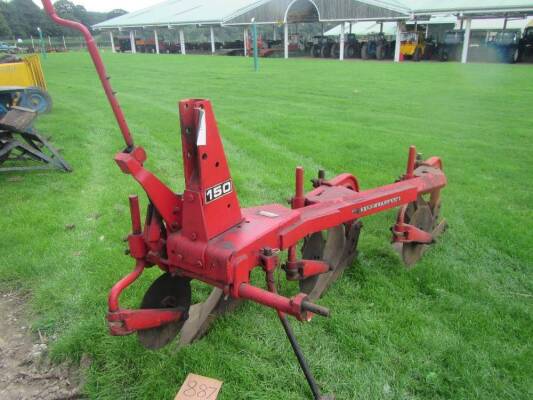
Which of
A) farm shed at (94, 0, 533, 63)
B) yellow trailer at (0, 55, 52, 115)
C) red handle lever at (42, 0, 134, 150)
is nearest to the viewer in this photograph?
red handle lever at (42, 0, 134, 150)

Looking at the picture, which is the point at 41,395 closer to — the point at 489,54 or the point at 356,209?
the point at 356,209

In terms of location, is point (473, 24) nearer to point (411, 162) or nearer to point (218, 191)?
point (411, 162)

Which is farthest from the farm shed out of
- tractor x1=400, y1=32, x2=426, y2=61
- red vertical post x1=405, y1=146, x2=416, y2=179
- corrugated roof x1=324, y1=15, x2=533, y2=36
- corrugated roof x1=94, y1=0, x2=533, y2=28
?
red vertical post x1=405, y1=146, x2=416, y2=179

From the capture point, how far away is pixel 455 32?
85.5ft

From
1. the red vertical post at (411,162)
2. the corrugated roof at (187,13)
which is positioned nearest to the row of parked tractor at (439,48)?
the corrugated roof at (187,13)

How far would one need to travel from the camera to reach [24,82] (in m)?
10.6

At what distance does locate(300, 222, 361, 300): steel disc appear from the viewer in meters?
3.22

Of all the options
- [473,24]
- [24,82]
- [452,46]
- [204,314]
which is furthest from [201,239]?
[473,24]

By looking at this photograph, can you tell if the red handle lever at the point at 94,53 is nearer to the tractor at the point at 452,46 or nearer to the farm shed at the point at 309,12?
the farm shed at the point at 309,12

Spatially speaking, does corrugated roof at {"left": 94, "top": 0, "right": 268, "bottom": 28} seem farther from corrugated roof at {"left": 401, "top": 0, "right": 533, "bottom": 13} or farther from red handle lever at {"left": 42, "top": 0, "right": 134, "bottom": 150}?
red handle lever at {"left": 42, "top": 0, "right": 134, "bottom": 150}

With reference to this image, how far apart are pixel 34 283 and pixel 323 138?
505cm

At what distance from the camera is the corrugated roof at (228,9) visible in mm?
23844

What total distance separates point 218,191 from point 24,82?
33.8 feet

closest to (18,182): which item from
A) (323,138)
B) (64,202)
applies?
(64,202)
